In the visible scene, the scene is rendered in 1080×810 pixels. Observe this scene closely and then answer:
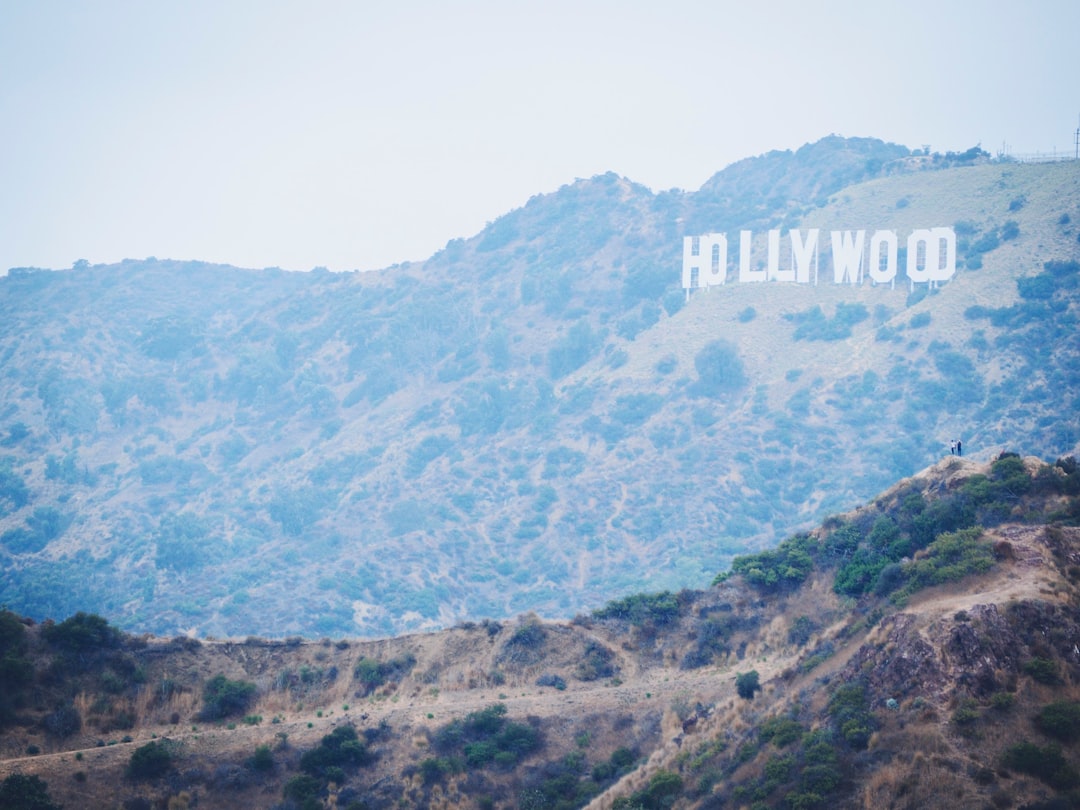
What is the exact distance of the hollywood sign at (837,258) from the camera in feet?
390

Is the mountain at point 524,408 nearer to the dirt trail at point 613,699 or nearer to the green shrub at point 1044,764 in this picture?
the dirt trail at point 613,699

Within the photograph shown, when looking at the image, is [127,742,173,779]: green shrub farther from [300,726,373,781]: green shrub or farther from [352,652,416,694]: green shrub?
[352,652,416,694]: green shrub

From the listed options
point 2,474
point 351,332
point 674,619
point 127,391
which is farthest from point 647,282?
point 674,619

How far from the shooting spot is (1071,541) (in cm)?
3569

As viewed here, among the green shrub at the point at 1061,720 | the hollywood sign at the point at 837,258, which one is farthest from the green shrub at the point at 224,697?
the hollywood sign at the point at 837,258

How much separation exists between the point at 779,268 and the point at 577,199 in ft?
140

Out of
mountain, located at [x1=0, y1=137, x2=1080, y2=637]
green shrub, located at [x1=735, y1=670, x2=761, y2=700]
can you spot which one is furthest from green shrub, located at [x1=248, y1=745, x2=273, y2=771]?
mountain, located at [x1=0, y1=137, x2=1080, y2=637]

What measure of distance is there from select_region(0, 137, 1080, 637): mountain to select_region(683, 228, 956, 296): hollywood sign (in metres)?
2.03

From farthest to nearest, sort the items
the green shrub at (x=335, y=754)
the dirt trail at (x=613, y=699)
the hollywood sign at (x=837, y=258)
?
the hollywood sign at (x=837, y=258) → the green shrub at (x=335, y=754) → the dirt trail at (x=613, y=699)

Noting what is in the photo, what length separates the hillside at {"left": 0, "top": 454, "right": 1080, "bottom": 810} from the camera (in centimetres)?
2897

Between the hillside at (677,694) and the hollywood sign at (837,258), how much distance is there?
77498mm

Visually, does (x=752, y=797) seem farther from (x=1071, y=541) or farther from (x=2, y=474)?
(x=2, y=474)

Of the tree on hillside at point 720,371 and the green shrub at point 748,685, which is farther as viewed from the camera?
the tree on hillside at point 720,371

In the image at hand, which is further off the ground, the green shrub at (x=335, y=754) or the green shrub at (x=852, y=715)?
the green shrub at (x=852, y=715)
